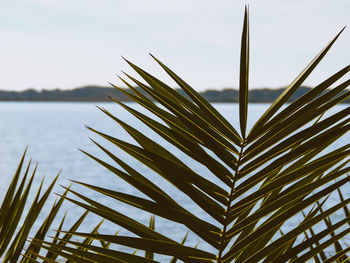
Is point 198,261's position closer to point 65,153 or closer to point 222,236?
point 222,236

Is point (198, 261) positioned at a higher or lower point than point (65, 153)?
lower

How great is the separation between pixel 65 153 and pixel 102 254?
66339 mm

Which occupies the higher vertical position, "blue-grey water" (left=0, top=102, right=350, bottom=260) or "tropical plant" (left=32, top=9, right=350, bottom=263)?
"blue-grey water" (left=0, top=102, right=350, bottom=260)

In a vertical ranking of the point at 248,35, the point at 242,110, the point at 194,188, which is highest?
the point at 248,35

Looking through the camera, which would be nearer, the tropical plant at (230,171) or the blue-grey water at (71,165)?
the tropical plant at (230,171)

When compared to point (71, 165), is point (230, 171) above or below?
below

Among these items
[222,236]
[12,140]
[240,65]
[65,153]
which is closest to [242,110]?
[240,65]

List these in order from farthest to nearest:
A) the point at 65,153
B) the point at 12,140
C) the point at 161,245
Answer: the point at 12,140
the point at 65,153
the point at 161,245

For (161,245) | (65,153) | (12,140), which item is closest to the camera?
(161,245)

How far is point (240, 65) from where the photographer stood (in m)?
0.78

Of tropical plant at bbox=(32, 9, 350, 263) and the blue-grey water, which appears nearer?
tropical plant at bbox=(32, 9, 350, 263)

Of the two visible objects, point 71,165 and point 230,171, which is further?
point 71,165

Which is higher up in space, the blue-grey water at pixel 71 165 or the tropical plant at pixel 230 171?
the blue-grey water at pixel 71 165

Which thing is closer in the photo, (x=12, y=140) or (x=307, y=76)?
(x=307, y=76)
